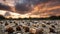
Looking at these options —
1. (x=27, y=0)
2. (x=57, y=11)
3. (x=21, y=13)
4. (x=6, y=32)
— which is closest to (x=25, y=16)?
(x=21, y=13)

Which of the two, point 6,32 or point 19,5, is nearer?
point 6,32

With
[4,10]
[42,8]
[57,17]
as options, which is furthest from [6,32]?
[57,17]

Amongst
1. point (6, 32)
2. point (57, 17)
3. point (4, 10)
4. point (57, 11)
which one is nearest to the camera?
point (6, 32)

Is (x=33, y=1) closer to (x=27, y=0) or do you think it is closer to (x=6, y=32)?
(x=27, y=0)

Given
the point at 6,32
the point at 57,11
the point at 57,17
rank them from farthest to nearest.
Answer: the point at 57,17, the point at 57,11, the point at 6,32

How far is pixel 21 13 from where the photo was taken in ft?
5.37

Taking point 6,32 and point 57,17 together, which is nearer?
point 6,32

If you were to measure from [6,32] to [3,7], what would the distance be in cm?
92

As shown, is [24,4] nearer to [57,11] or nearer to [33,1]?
[33,1]

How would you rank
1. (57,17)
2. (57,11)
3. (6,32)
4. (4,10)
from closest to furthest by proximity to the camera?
(6,32) < (4,10) < (57,11) < (57,17)

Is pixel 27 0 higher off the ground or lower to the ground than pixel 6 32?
higher

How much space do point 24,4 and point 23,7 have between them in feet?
0.11

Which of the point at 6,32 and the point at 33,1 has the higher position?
the point at 33,1

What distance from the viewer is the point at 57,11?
1675 mm
